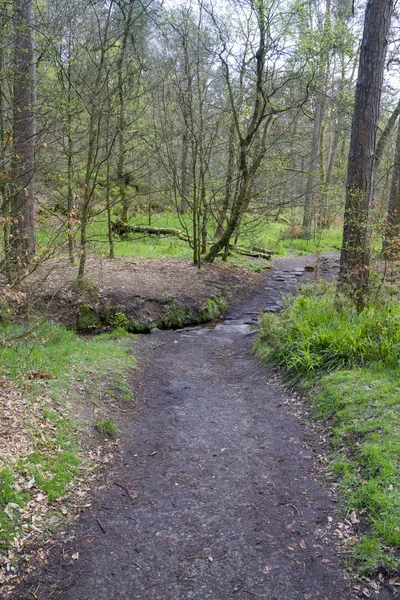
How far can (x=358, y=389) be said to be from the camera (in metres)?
5.09

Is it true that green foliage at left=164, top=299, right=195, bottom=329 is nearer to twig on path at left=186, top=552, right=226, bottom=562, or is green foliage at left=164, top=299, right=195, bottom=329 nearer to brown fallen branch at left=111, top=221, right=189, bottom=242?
brown fallen branch at left=111, top=221, right=189, bottom=242

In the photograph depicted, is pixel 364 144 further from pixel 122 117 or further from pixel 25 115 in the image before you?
pixel 122 117

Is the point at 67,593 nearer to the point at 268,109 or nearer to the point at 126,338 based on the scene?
the point at 126,338

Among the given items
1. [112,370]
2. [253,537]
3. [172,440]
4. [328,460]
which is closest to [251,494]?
[253,537]

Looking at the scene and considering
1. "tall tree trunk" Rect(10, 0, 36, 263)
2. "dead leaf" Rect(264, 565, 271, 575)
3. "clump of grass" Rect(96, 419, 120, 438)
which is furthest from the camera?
"tall tree trunk" Rect(10, 0, 36, 263)

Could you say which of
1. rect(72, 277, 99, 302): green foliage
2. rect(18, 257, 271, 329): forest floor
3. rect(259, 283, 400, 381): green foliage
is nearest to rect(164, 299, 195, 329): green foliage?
rect(18, 257, 271, 329): forest floor

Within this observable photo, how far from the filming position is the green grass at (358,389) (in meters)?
3.33

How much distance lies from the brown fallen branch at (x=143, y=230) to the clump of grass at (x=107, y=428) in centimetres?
1092

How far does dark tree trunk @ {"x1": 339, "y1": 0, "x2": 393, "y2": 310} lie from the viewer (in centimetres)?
714

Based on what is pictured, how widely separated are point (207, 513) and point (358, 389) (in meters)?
2.36

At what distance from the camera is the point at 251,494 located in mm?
4051

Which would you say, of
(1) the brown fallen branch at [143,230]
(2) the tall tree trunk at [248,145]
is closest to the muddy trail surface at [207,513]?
(2) the tall tree trunk at [248,145]

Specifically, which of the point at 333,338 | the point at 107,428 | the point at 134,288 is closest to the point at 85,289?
the point at 134,288

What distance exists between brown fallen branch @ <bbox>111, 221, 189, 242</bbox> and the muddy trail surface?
995 cm
